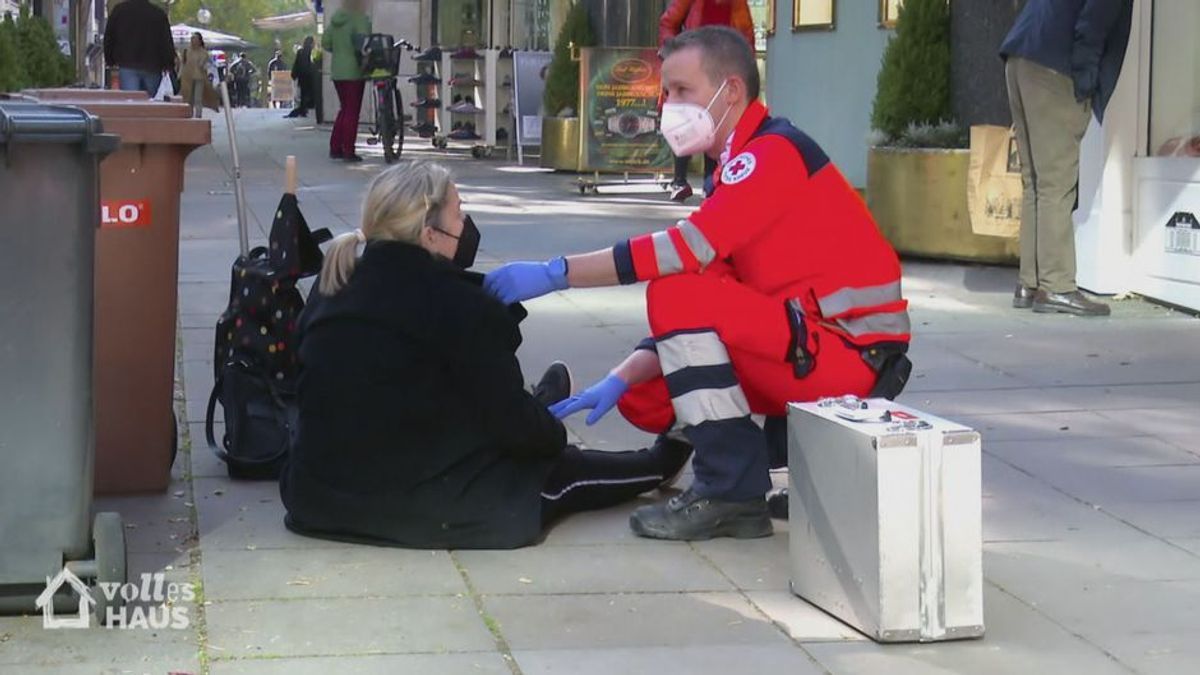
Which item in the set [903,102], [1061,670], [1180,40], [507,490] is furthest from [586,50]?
[1061,670]

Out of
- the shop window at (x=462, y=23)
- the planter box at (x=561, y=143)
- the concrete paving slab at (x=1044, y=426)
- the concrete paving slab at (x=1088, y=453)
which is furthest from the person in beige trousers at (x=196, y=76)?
the concrete paving slab at (x=1088, y=453)

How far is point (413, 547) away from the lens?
5.15 metres

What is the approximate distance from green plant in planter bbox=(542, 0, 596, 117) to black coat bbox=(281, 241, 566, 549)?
12.6 m

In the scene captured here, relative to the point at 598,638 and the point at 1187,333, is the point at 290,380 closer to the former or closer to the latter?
the point at 598,638

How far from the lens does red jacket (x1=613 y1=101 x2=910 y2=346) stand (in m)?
5.11

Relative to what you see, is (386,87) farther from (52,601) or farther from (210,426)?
(52,601)

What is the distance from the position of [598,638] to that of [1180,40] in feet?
20.2

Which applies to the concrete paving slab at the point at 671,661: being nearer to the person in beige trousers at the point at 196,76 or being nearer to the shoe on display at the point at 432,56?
the shoe on display at the point at 432,56

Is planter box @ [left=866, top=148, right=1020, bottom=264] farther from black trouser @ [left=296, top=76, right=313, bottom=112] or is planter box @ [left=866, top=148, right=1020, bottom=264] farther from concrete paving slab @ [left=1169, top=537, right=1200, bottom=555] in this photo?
black trouser @ [left=296, top=76, right=313, bottom=112]

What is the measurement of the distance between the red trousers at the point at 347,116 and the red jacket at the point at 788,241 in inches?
583

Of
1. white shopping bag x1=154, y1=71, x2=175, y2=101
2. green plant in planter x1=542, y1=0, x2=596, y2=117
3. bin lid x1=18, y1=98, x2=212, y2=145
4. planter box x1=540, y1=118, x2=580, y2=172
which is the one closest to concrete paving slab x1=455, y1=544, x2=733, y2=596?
bin lid x1=18, y1=98, x2=212, y2=145

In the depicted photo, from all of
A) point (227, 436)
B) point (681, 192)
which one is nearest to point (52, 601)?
point (227, 436)

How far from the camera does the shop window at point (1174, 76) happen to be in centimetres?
940

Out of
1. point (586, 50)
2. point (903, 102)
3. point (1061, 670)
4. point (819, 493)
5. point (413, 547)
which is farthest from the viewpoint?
point (586, 50)
